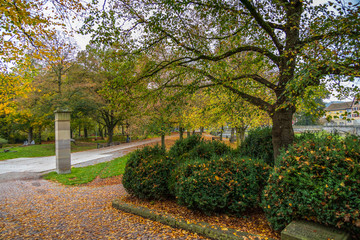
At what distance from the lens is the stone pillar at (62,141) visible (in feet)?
33.3

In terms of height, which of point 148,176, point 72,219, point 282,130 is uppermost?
point 282,130

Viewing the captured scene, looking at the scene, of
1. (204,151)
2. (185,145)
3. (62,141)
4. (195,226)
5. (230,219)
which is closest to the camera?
(195,226)

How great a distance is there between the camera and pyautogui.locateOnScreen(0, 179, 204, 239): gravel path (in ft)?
11.6

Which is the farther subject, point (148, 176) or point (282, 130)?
point (282, 130)

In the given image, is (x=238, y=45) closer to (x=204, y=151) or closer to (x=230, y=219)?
(x=204, y=151)

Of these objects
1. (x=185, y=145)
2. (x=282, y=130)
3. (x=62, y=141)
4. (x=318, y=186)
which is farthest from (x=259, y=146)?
(x=62, y=141)

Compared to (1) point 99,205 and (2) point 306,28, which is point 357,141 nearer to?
(2) point 306,28

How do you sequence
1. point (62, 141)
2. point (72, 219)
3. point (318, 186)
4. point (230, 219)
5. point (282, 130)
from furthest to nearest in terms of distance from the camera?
point (62, 141) < point (282, 130) < point (72, 219) < point (230, 219) < point (318, 186)

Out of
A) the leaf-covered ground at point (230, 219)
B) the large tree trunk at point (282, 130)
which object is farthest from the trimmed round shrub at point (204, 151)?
the leaf-covered ground at point (230, 219)

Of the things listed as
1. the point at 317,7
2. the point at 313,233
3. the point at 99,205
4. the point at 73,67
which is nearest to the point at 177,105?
the point at 99,205

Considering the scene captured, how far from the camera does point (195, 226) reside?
344 cm

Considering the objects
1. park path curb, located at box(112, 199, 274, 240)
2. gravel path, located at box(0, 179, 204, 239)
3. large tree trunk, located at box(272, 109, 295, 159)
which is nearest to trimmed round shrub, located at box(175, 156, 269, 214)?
park path curb, located at box(112, 199, 274, 240)

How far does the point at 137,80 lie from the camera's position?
19.8 ft

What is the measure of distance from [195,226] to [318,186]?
200 cm
